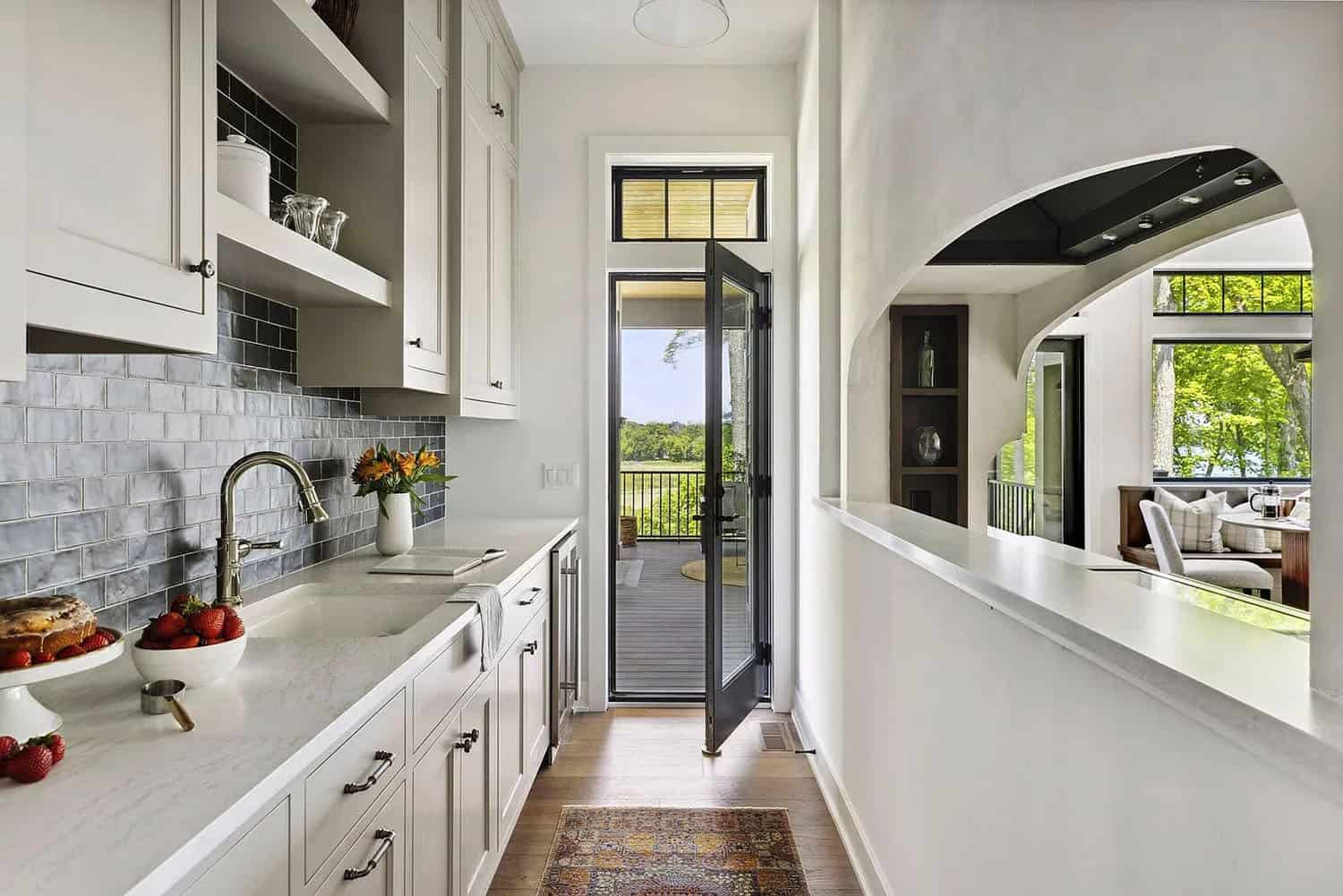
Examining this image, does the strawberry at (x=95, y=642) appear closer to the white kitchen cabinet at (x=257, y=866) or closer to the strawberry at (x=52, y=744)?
the strawberry at (x=52, y=744)

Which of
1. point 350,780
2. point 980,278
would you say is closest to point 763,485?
point 980,278

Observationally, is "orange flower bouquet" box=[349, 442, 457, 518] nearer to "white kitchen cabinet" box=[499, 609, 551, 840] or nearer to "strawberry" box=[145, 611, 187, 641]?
"white kitchen cabinet" box=[499, 609, 551, 840]

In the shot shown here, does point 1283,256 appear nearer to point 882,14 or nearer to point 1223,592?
point 882,14

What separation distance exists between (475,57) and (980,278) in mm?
1979

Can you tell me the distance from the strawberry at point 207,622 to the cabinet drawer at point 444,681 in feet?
1.21

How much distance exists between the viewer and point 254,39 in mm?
1589

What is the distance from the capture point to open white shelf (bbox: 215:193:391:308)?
137 centimetres

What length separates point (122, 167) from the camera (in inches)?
41.8

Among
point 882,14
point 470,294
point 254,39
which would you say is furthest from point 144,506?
point 882,14

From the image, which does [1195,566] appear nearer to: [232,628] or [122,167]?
[232,628]

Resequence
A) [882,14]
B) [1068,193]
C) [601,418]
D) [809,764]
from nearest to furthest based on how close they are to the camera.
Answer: [1068,193] → [882,14] → [809,764] → [601,418]

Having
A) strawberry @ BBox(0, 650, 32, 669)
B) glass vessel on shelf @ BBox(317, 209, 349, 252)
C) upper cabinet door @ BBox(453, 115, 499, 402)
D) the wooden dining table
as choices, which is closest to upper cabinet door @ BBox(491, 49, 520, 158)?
upper cabinet door @ BBox(453, 115, 499, 402)

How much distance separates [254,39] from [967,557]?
180 cm

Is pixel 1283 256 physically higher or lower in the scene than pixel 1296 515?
higher
